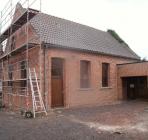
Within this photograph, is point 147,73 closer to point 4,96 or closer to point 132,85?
point 132,85

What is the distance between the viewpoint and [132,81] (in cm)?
2112

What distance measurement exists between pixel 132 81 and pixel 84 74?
6.27m

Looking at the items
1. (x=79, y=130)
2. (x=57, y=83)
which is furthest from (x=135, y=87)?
(x=79, y=130)

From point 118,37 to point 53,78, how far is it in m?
11.5

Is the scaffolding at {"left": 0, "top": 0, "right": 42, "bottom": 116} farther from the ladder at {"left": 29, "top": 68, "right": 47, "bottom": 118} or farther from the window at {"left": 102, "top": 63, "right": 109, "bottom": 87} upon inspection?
the window at {"left": 102, "top": 63, "right": 109, "bottom": 87}

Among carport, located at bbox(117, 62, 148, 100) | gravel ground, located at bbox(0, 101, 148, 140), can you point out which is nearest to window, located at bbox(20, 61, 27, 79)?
gravel ground, located at bbox(0, 101, 148, 140)

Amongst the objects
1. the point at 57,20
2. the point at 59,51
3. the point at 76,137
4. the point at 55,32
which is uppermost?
the point at 57,20

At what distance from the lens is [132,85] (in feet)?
68.8

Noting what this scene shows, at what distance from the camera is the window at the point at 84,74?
16.7 m

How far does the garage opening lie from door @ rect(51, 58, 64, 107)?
7.15 meters

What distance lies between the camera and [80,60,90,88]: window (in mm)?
16691

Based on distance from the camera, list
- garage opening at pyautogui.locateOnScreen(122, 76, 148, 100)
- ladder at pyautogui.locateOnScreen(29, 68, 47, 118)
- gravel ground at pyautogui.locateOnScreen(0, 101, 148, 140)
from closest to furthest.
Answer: gravel ground at pyautogui.locateOnScreen(0, 101, 148, 140)
ladder at pyautogui.locateOnScreen(29, 68, 47, 118)
garage opening at pyautogui.locateOnScreen(122, 76, 148, 100)

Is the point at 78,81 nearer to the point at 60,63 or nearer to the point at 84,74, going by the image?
the point at 84,74

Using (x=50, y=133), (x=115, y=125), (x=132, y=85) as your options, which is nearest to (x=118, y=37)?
(x=132, y=85)
